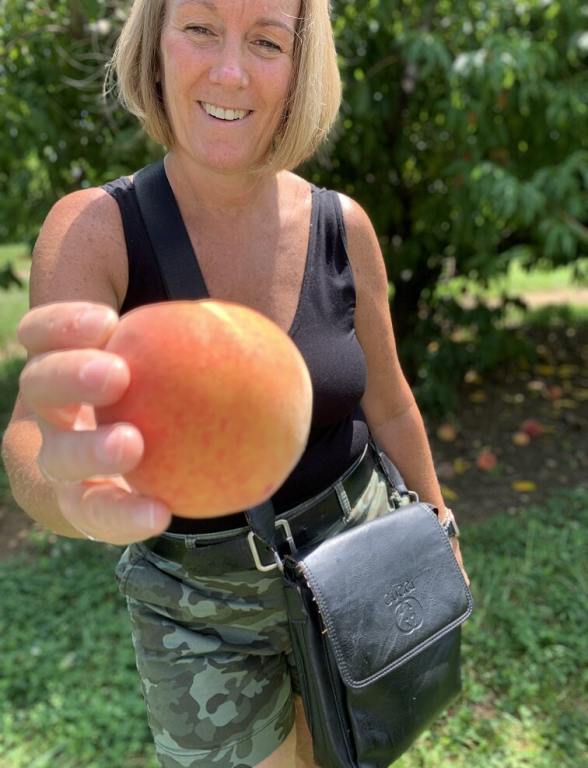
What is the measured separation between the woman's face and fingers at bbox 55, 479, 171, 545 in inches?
24.9

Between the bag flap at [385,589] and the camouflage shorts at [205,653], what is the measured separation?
10cm

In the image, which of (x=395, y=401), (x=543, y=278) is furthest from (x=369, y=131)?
(x=543, y=278)

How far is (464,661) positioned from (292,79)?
1961 millimetres

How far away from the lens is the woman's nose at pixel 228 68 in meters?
1.11

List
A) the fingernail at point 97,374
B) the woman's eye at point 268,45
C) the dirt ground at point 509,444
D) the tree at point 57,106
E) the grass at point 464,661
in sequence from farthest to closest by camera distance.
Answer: the dirt ground at point 509,444 < the tree at point 57,106 < the grass at point 464,661 < the woman's eye at point 268,45 < the fingernail at point 97,374

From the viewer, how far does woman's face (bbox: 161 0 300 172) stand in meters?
1.11

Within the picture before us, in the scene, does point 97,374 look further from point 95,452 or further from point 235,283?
point 235,283

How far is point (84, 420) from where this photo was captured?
0.74 meters

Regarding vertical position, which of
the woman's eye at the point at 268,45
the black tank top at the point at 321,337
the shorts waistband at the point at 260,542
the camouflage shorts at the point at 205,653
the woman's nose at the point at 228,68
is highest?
the woman's eye at the point at 268,45

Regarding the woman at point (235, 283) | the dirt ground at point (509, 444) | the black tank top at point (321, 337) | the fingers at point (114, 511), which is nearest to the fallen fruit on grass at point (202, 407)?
the fingers at point (114, 511)

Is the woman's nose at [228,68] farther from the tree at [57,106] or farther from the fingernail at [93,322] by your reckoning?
the tree at [57,106]

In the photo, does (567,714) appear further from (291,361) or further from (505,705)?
(291,361)

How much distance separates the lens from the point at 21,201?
147 inches

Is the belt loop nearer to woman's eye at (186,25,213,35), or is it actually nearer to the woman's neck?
the woman's neck
